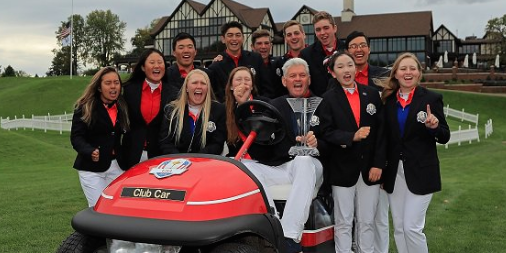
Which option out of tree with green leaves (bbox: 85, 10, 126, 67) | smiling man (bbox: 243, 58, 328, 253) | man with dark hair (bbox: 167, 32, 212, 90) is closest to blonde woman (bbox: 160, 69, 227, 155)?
smiling man (bbox: 243, 58, 328, 253)

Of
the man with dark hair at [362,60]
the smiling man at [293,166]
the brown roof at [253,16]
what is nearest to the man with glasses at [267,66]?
the man with dark hair at [362,60]

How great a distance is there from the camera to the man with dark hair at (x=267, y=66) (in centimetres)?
673

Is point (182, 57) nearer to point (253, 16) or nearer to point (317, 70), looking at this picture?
point (317, 70)

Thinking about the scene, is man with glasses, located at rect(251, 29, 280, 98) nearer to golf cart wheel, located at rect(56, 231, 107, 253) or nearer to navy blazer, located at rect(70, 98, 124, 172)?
navy blazer, located at rect(70, 98, 124, 172)

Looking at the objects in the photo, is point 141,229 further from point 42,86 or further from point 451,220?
point 42,86

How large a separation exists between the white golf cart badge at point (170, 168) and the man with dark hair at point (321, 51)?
2815 mm

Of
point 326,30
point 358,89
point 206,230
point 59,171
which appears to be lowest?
point 59,171

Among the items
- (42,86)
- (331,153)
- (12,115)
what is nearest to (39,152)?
(331,153)

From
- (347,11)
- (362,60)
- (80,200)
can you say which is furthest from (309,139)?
(347,11)

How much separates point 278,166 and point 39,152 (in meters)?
18.4

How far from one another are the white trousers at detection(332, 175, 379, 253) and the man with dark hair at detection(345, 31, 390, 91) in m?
1.26

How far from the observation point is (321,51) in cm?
625

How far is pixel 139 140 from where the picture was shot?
17.8 ft

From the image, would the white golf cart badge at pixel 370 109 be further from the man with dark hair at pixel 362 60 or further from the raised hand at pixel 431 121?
the man with dark hair at pixel 362 60
